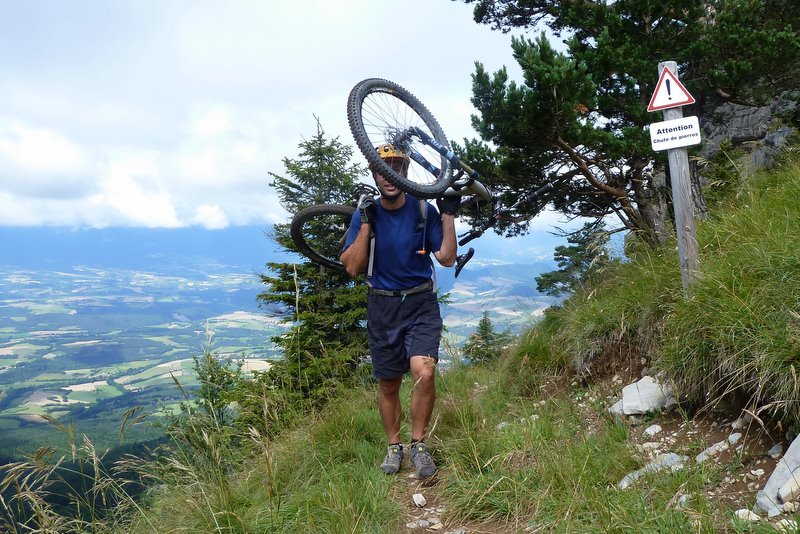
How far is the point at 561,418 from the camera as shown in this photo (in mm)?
3844

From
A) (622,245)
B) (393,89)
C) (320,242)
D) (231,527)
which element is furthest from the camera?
(320,242)

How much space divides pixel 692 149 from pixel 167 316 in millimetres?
183122

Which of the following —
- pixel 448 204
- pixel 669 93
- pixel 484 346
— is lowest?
pixel 484 346

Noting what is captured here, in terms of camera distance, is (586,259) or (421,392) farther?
(586,259)

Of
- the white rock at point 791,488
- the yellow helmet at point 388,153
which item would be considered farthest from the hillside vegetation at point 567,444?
the yellow helmet at point 388,153

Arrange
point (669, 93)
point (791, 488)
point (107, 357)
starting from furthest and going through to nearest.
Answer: point (107, 357), point (669, 93), point (791, 488)

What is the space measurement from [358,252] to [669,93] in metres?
2.96

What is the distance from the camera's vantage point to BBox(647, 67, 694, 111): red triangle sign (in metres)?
3.88

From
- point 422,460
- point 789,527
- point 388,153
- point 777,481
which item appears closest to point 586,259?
point 388,153

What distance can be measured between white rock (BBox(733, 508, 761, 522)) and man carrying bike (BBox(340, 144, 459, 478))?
1.88m

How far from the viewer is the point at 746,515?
2.12 metres

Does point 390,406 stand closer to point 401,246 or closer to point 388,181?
point 401,246

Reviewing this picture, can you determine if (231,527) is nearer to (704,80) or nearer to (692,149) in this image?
(692,149)

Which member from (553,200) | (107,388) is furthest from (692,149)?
(107,388)
